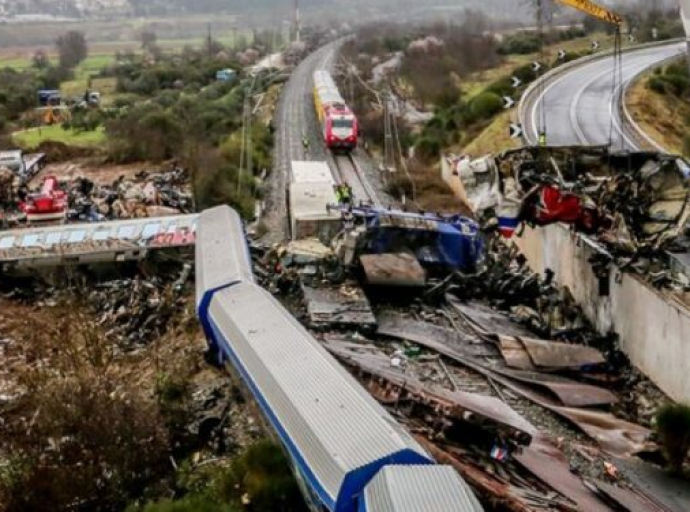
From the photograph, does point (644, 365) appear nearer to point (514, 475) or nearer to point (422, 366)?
point (422, 366)

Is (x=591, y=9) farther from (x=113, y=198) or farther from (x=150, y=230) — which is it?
(x=113, y=198)

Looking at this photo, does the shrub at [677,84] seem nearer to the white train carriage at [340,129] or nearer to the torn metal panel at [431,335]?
the white train carriage at [340,129]

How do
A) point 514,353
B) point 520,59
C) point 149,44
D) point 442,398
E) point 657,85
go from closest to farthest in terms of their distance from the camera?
point 442,398
point 514,353
point 657,85
point 520,59
point 149,44

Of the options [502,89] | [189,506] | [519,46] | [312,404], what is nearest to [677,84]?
[502,89]

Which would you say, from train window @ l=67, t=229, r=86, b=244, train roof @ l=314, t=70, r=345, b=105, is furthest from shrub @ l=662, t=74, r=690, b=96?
train window @ l=67, t=229, r=86, b=244

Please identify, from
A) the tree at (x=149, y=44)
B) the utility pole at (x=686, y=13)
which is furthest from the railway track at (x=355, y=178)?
the tree at (x=149, y=44)

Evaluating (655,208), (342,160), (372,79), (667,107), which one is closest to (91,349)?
(655,208)
